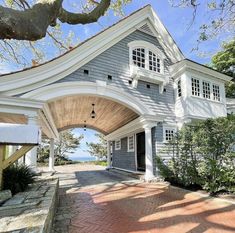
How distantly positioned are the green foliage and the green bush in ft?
17.8

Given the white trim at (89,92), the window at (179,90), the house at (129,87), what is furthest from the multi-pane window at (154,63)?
the white trim at (89,92)

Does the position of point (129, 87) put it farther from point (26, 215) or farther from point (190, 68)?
point (26, 215)

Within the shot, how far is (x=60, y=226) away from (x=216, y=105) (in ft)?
32.9

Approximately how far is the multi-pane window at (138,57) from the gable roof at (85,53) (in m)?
0.97

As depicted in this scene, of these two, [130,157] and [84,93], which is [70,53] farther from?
[130,157]

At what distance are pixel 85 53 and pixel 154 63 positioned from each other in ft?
13.0

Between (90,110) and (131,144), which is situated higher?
(90,110)

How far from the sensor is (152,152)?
1005 cm

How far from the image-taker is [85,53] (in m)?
8.87

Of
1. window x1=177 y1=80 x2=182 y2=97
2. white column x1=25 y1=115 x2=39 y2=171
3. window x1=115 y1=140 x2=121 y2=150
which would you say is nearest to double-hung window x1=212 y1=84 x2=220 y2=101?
window x1=177 y1=80 x2=182 y2=97

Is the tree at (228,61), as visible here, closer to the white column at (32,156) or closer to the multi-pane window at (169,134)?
the multi-pane window at (169,134)

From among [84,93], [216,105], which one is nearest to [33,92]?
[84,93]

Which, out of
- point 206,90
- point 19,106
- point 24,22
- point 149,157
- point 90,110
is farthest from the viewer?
point 90,110

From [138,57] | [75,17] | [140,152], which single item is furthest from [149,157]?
[75,17]
